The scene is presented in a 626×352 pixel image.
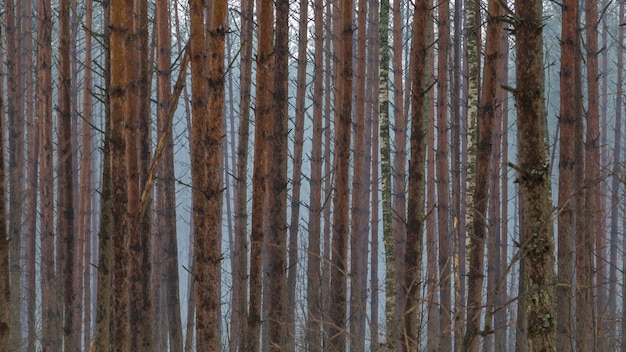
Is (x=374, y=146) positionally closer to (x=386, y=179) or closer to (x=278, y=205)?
(x=386, y=179)

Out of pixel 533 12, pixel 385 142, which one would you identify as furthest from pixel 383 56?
pixel 533 12

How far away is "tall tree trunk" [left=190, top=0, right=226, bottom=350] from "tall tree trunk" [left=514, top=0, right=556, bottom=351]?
2.89 m

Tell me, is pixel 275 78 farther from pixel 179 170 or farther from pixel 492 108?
pixel 179 170

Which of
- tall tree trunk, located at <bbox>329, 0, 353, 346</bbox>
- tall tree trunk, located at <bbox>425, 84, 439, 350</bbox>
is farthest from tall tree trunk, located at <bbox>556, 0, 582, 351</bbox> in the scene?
tall tree trunk, located at <bbox>329, 0, 353, 346</bbox>

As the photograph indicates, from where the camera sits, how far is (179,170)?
5488 cm

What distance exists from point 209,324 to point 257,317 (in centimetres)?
156

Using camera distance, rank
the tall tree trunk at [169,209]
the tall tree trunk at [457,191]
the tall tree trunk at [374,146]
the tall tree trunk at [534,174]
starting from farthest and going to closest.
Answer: the tall tree trunk at [374,146], the tall tree trunk at [169,209], the tall tree trunk at [534,174], the tall tree trunk at [457,191]

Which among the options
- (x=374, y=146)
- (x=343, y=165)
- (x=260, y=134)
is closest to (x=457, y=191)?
(x=343, y=165)

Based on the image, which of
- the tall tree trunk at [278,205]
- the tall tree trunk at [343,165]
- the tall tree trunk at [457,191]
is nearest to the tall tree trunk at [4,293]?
the tall tree trunk at [457,191]

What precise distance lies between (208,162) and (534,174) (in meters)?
3.12

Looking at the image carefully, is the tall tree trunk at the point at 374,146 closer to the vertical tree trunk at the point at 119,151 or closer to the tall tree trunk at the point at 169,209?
the tall tree trunk at the point at 169,209

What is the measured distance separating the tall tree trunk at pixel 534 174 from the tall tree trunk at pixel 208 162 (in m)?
2.89

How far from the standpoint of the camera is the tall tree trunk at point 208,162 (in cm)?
644

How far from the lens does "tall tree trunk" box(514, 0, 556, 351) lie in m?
4.32
